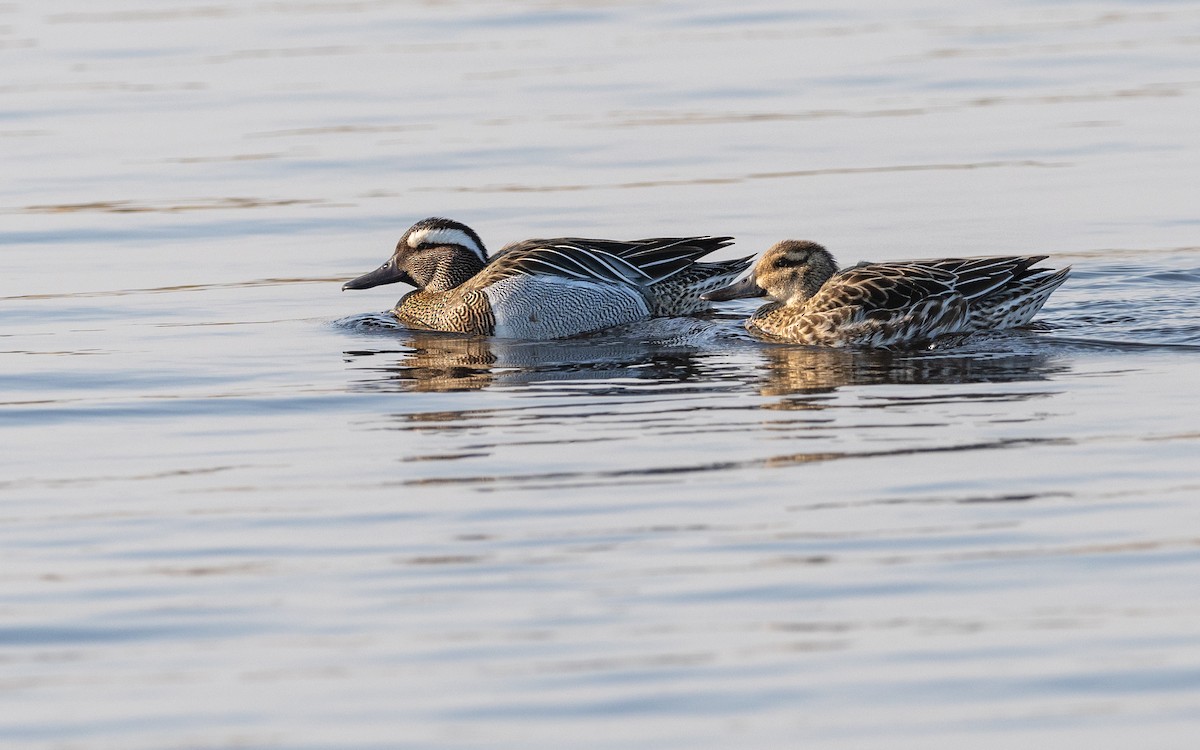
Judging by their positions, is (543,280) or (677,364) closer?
(677,364)

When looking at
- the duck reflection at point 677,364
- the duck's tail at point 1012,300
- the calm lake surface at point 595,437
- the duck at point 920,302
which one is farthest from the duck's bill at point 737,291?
the duck's tail at point 1012,300

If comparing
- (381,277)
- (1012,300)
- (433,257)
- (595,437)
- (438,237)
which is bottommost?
(595,437)

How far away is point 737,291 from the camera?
1286 centimetres

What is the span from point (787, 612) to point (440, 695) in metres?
1.15

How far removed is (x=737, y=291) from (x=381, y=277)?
238 centimetres

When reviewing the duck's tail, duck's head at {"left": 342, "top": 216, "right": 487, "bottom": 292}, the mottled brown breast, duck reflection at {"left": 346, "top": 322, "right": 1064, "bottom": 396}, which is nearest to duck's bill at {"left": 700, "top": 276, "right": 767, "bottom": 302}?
duck reflection at {"left": 346, "top": 322, "right": 1064, "bottom": 396}

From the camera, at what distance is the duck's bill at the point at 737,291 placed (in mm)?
12805

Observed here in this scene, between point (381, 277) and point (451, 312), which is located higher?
point (381, 277)

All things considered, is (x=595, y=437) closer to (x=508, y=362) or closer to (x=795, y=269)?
(x=508, y=362)

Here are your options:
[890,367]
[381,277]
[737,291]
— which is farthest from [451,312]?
[890,367]

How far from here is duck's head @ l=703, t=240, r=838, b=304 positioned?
41.3 ft

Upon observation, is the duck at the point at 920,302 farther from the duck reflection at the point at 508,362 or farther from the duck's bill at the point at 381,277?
the duck's bill at the point at 381,277

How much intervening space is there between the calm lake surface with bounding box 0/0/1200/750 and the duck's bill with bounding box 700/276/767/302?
1.93 feet

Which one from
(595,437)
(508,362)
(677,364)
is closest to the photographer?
(595,437)
